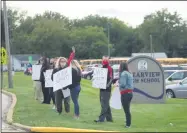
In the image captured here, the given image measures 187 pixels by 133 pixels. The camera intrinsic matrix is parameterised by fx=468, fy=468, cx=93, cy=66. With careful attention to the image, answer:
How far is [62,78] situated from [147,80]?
7.61 m

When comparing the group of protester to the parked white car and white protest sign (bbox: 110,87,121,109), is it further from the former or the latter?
the parked white car

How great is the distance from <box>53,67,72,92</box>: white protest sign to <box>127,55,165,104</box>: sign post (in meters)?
6.76

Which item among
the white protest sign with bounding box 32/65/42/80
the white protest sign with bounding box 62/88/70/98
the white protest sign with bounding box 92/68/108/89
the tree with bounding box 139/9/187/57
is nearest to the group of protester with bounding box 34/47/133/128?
the white protest sign with bounding box 92/68/108/89

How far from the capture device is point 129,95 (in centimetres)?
1294

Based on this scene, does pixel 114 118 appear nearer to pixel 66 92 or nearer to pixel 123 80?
pixel 66 92

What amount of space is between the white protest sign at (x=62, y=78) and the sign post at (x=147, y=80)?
6.76 metres

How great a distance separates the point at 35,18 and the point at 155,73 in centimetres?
10457

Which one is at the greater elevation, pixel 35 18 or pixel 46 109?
pixel 35 18

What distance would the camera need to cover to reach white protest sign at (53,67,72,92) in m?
14.4

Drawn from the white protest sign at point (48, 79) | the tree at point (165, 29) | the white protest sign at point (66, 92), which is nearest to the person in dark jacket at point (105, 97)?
the white protest sign at point (66, 92)

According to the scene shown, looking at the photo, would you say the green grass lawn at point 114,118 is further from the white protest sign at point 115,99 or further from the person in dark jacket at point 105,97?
the white protest sign at point 115,99

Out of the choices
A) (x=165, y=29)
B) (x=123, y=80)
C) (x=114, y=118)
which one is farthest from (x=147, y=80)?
(x=165, y=29)

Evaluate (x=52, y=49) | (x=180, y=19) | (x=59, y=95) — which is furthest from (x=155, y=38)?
(x=59, y=95)

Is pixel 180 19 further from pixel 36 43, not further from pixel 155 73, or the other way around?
pixel 155 73
